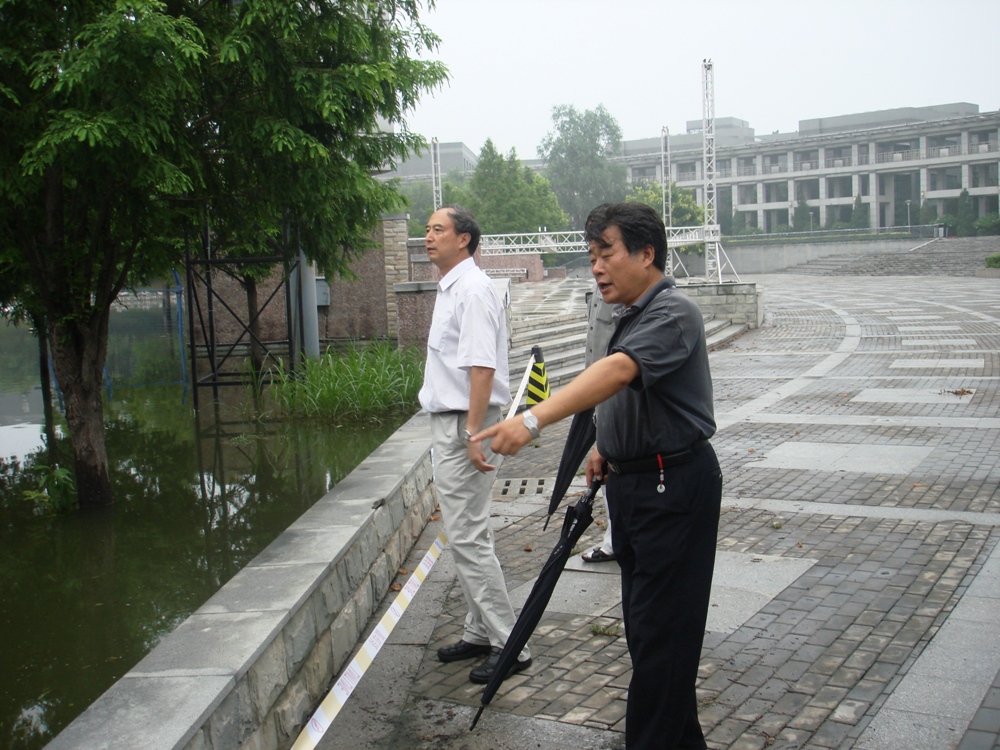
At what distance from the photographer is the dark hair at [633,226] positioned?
3.08m

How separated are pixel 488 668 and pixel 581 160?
10286 cm

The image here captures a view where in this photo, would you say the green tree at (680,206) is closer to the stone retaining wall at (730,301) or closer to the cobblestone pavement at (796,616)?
the stone retaining wall at (730,301)

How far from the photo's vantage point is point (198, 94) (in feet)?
24.9

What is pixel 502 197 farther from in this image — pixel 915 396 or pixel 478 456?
pixel 478 456

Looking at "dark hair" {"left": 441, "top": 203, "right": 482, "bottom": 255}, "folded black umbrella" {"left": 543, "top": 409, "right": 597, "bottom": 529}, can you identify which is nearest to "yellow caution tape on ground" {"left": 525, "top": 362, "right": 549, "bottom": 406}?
"dark hair" {"left": 441, "top": 203, "right": 482, "bottom": 255}

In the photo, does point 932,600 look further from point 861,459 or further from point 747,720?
point 861,459

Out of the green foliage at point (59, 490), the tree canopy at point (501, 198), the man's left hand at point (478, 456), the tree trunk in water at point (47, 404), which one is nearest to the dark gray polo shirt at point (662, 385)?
the man's left hand at point (478, 456)

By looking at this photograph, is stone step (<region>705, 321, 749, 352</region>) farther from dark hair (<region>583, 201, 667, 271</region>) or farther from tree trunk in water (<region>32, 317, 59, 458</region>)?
dark hair (<region>583, 201, 667, 271</region>)

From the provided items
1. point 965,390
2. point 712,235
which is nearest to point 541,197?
point 712,235

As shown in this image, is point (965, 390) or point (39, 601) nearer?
point (39, 601)

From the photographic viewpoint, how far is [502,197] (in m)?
73.9

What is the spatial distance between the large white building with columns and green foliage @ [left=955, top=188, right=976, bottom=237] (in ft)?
19.9

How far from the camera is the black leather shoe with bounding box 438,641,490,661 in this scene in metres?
4.42

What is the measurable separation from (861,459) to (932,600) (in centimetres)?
363
